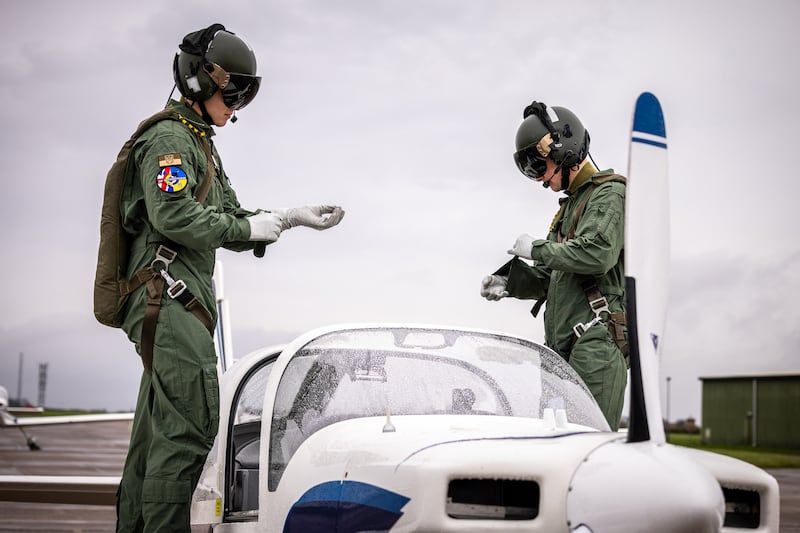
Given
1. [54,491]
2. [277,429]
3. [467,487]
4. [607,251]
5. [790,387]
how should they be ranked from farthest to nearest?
[790,387], [54,491], [607,251], [277,429], [467,487]

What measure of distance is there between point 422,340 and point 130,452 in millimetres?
1282

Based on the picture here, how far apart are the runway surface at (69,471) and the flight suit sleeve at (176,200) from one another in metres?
7.72

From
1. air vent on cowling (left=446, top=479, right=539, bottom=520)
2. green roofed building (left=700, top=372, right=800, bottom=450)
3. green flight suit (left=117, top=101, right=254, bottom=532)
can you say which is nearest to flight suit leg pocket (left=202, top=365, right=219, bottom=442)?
green flight suit (left=117, top=101, right=254, bottom=532)

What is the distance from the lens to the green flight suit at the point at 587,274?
4699 mm

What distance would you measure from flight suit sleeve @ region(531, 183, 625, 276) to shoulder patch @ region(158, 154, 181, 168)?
1.80m

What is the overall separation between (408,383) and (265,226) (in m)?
1.00

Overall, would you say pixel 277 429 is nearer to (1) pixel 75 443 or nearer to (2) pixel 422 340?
(2) pixel 422 340

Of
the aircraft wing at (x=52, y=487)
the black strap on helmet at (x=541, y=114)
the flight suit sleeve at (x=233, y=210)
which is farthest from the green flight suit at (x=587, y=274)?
the aircraft wing at (x=52, y=487)

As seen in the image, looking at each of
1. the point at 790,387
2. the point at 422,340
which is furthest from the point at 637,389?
the point at 790,387

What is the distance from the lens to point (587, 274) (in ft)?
15.9

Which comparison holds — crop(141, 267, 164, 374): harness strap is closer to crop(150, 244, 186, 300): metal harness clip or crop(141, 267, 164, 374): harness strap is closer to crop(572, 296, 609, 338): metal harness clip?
crop(150, 244, 186, 300): metal harness clip

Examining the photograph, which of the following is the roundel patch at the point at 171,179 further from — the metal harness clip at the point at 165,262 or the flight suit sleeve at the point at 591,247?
the flight suit sleeve at the point at 591,247

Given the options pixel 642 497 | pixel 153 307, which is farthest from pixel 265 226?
pixel 642 497

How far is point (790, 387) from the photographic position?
3750 cm
